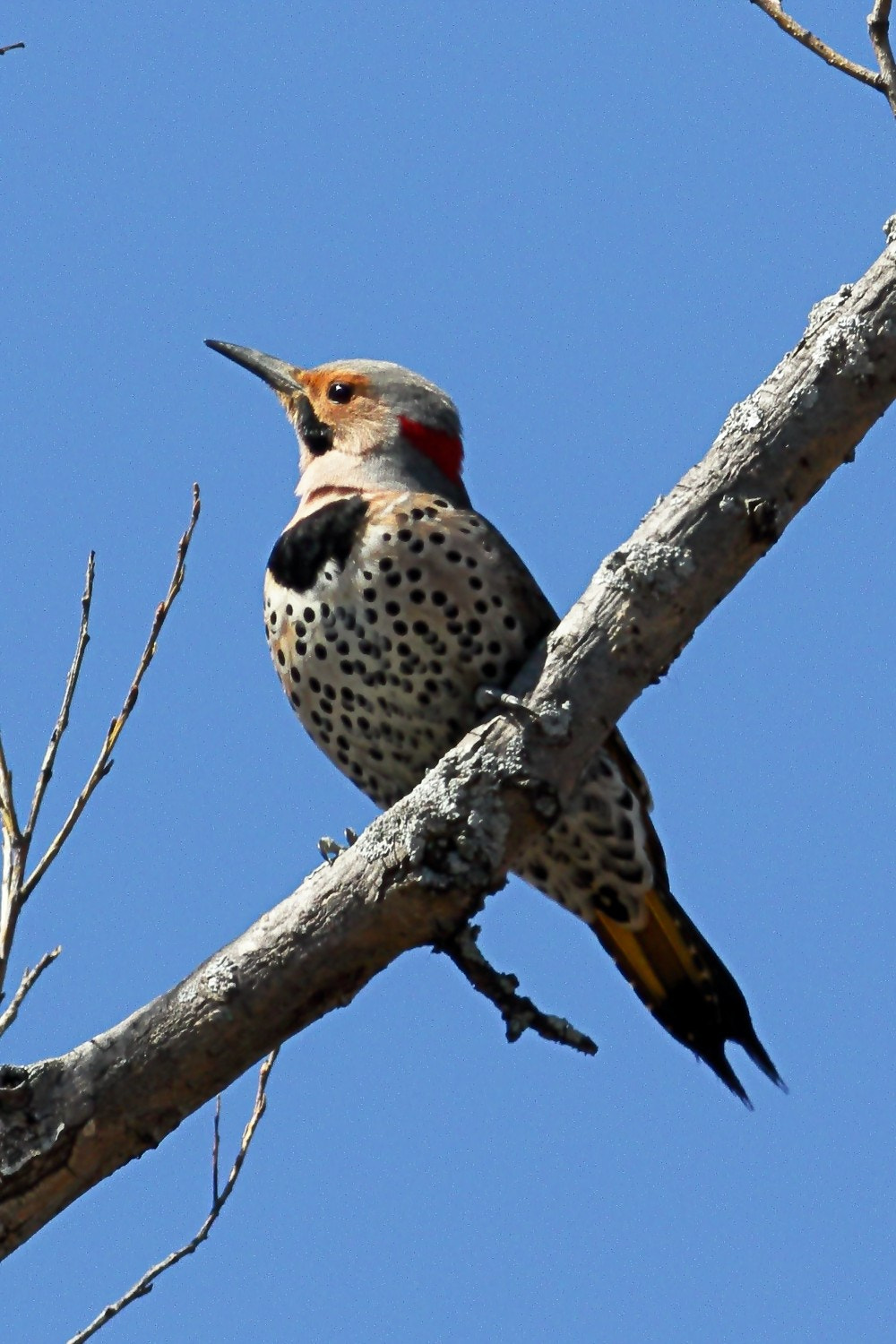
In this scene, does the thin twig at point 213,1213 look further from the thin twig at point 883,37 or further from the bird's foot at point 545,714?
the thin twig at point 883,37

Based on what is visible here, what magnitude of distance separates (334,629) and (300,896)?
109 cm

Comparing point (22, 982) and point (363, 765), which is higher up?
point (363, 765)

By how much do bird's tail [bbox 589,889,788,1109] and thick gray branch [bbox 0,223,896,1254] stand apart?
1.28 m

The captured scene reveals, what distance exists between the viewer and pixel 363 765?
4.79 m

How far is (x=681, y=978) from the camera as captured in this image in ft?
16.1

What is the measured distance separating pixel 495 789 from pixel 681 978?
152 cm

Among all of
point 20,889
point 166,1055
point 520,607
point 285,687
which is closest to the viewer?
point 20,889

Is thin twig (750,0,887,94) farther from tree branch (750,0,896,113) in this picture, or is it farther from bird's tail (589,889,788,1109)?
bird's tail (589,889,788,1109)

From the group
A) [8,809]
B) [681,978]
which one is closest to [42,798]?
[8,809]

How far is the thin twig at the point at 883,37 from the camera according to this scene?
3.69 m

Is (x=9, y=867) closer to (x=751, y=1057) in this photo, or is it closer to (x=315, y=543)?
(x=315, y=543)

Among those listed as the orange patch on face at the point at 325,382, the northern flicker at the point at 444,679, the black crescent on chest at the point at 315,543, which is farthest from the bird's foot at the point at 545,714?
the orange patch on face at the point at 325,382

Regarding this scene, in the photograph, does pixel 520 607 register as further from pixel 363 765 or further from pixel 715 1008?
pixel 715 1008

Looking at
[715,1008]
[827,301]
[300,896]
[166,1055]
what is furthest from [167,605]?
[715,1008]
